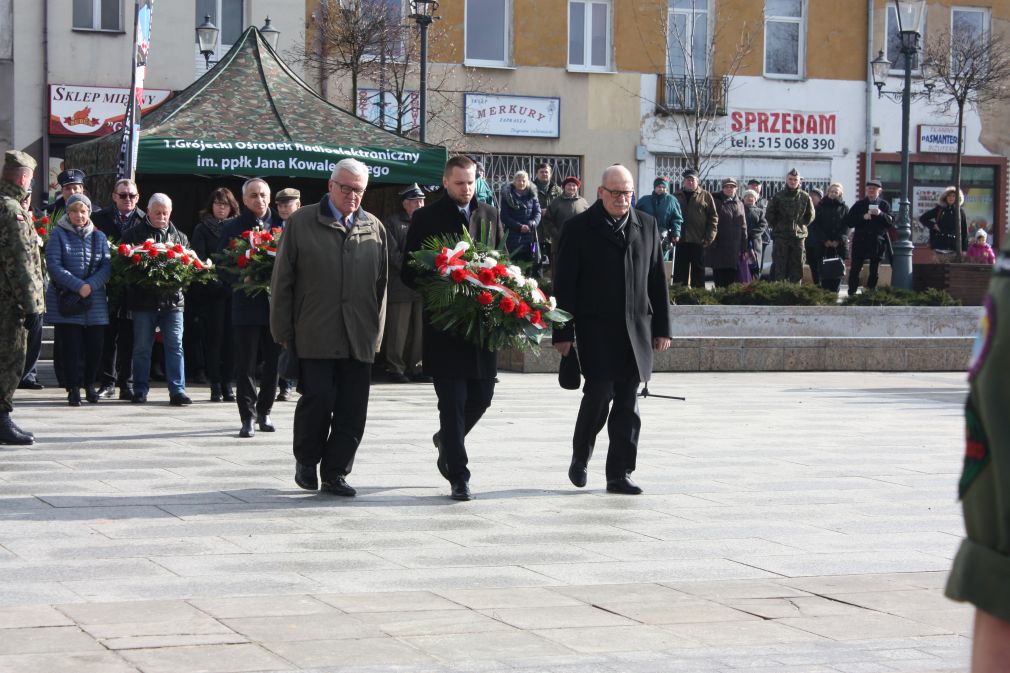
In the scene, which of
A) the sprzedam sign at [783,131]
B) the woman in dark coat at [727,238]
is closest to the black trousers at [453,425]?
the woman in dark coat at [727,238]

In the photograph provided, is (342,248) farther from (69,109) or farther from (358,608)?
(69,109)

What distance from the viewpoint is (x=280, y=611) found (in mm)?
6188

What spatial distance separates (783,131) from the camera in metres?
36.8

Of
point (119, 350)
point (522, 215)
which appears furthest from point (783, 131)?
point (119, 350)

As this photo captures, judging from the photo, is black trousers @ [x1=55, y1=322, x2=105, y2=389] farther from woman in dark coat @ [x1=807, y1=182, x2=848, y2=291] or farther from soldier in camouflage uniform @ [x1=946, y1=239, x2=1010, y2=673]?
woman in dark coat @ [x1=807, y1=182, x2=848, y2=291]

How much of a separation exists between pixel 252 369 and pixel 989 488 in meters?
10.1

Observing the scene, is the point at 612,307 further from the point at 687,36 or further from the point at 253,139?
the point at 687,36

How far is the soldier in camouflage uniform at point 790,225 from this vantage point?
23.7 metres

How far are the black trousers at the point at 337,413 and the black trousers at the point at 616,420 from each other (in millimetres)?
1305

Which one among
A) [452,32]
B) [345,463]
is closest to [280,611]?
[345,463]

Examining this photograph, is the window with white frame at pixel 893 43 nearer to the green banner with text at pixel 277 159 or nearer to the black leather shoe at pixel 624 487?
the green banner with text at pixel 277 159

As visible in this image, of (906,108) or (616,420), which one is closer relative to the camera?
(616,420)

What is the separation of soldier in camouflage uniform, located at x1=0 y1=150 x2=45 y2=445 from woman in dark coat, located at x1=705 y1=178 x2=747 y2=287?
1366cm

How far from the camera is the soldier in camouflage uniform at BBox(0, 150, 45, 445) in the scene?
10867 mm
